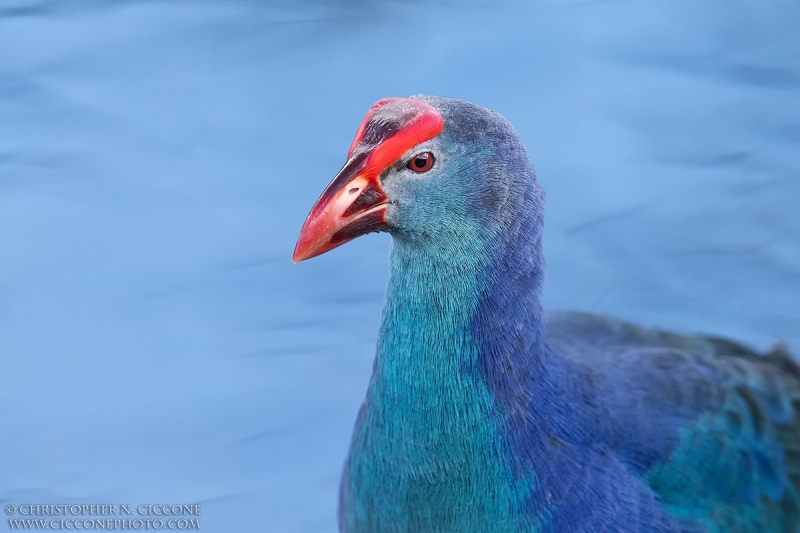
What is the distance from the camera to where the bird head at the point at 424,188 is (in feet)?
4.61

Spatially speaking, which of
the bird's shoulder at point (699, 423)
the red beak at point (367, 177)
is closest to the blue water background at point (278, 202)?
the bird's shoulder at point (699, 423)

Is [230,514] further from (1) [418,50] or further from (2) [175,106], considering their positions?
(1) [418,50]

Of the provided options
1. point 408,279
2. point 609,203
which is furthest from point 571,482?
point 609,203

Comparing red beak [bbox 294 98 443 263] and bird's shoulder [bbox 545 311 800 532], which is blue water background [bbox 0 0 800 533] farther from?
red beak [bbox 294 98 443 263]

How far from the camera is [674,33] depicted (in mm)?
3422

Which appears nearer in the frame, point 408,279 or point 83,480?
point 408,279

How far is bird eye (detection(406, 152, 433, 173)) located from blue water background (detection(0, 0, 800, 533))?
1183 mm

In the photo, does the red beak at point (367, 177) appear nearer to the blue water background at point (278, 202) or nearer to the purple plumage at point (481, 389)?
the purple plumage at point (481, 389)

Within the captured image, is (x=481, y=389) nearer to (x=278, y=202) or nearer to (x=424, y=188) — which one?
(x=424, y=188)

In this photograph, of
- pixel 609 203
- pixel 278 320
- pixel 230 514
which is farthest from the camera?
pixel 609 203

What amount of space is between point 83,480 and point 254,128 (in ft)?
4.08

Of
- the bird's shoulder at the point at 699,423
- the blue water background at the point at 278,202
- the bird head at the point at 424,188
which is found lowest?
the bird's shoulder at the point at 699,423

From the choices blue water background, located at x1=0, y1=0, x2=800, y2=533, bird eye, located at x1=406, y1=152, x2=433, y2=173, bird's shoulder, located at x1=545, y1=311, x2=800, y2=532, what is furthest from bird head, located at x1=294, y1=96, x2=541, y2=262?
blue water background, located at x1=0, y1=0, x2=800, y2=533

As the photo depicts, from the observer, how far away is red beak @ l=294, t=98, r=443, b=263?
54.9 inches
